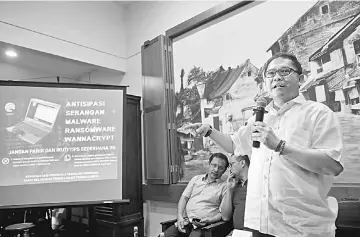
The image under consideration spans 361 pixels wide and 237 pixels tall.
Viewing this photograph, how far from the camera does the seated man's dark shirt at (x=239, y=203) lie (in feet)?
7.46

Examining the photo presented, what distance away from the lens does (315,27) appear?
244cm

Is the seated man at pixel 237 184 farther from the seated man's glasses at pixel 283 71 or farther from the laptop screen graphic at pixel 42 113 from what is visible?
the laptop screen graphic at pixel 42 113

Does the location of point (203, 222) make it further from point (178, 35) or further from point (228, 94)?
point (178, 35)

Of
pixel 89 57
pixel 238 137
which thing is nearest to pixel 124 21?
pixel 89 57

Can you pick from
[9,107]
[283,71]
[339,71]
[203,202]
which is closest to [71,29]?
[9,107]

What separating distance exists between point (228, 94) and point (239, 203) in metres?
1.14

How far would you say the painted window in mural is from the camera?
7.23ft

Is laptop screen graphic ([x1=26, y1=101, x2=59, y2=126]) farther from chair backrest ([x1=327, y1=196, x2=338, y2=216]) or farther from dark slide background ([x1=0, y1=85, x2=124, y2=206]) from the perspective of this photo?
chair backrest ([x1=327, y1=196, x2=338, y2=216])

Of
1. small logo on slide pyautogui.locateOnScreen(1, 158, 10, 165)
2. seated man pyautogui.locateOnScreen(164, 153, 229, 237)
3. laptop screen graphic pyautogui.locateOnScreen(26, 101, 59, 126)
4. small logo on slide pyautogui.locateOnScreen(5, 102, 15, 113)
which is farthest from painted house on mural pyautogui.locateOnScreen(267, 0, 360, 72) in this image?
small logo on slide pyautogui.locateOnScreen(1, 158, 10, 165)

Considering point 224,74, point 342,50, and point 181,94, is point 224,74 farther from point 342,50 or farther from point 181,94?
point 342,50

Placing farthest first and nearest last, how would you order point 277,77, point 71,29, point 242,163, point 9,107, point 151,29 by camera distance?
point 151,29
point 71,29
point 242,163
point 9,107
point 277,77

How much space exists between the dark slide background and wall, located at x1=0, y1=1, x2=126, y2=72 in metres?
1.37

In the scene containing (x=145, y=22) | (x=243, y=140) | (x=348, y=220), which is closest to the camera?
(x=243, y=140)

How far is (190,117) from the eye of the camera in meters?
3.42
